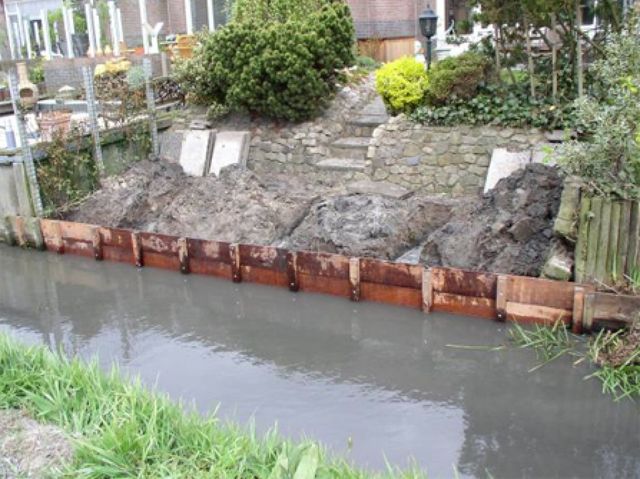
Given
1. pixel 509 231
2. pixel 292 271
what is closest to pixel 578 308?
pixel 509 231

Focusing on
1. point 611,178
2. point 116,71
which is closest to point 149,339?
point 611,178

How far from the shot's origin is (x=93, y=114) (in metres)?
11.3

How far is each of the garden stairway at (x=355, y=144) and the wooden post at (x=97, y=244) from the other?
378 cm

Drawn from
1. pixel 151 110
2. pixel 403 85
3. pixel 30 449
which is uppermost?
pixel 403 85

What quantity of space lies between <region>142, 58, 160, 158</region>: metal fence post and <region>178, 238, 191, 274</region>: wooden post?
3.56 m

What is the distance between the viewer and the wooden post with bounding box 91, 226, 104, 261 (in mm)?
10000

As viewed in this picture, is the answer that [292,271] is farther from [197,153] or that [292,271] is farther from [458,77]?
[197,153]

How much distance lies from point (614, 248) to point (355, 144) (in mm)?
5543

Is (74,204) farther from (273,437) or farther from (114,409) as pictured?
(273,437)

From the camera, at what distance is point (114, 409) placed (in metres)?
4.65

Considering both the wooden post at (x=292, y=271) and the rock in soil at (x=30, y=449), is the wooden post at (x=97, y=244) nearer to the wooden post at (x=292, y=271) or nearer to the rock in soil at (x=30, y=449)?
the wooden post at (x=292, y=271)

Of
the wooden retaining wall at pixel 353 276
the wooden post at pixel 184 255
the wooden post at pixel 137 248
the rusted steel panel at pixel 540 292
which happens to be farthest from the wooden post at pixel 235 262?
the rusted steel panel at pixel 540 292

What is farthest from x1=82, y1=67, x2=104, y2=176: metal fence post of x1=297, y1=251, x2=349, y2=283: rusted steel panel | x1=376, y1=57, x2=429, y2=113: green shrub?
x1=297, y1=251, x2=349, y2=283: rusted steel panel

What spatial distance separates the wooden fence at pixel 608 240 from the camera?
6.91 m
